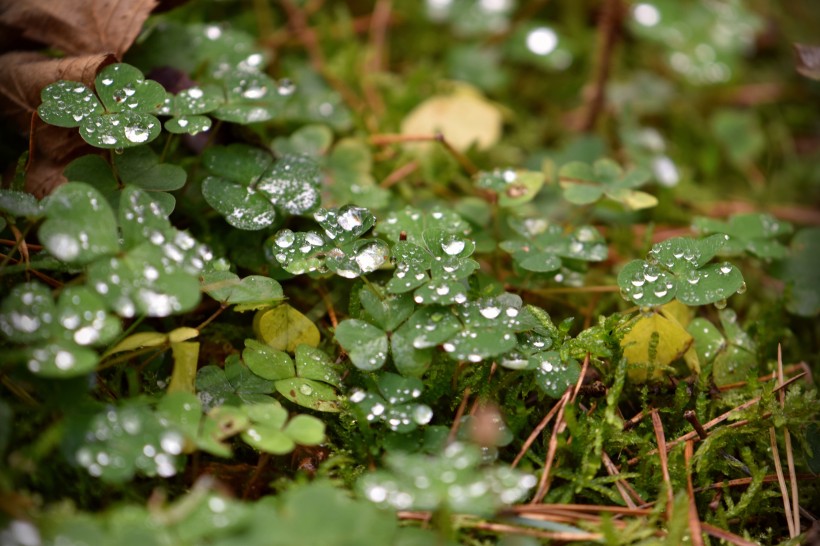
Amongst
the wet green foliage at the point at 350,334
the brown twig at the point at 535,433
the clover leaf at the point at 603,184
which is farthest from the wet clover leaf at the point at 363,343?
the clover leaf at the point at 603,184

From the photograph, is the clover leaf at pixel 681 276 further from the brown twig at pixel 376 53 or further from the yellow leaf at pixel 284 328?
the brown twig at pixel 376 53

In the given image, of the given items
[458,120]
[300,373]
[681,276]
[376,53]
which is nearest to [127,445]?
[300,373]

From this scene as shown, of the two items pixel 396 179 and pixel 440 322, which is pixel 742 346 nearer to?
pixel 440 322

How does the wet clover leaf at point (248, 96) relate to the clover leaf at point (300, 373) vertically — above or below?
above

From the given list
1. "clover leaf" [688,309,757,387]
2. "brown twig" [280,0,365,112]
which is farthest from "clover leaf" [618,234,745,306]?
"brown twig" [280,0,365,112]

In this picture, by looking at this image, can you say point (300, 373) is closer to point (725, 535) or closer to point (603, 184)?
point (725, 535)

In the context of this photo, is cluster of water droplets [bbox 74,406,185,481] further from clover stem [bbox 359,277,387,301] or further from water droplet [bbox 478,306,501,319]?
water droplet [bbox 478,306,501,319]
